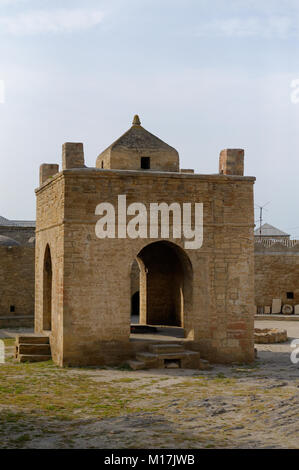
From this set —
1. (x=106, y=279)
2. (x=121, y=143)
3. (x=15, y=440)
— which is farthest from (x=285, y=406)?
(x=121, y=143)

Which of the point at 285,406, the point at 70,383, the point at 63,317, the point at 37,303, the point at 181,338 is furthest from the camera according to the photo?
the point at 37,303

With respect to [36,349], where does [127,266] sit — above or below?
above

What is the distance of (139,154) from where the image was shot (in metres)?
14.8

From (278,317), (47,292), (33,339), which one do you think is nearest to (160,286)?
(47,292)

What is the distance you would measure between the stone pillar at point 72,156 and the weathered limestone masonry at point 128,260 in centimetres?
2

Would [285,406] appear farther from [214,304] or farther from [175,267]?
[175,267]

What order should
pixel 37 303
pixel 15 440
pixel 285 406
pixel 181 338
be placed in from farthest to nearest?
pixel 37 303 < pixel 181 338 < pixel 285 406 < pixel 15 440

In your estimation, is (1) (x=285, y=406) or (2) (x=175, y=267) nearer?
(1) (x=285, y=406)

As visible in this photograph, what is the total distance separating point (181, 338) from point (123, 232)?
9.48ft

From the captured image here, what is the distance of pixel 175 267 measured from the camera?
667 inches

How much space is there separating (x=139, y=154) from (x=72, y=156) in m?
1.93

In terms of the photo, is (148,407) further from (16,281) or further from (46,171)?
(16,281)
